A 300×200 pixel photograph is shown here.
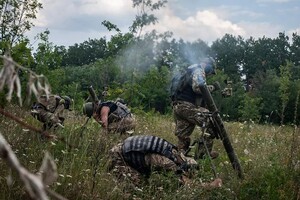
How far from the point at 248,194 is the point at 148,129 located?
4.44m

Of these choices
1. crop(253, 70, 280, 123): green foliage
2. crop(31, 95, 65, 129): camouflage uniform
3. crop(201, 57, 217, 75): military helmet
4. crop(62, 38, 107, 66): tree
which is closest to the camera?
crop(31, 95, 65, 129): camouflage uniform

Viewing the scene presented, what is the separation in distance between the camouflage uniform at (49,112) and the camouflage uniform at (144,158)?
27.8 inches

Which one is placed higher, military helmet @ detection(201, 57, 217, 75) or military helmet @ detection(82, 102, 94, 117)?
military helmet @ detection(201, 57, 217, 75)

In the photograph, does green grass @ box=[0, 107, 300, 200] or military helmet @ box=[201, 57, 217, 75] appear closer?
green grass @ box=[0, 107, 300, 200]

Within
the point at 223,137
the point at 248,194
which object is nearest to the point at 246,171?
the point at 223,137

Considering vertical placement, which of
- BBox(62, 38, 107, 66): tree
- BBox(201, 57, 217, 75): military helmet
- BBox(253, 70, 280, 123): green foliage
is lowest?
BBox(201, 57, 217, 75): military helmet

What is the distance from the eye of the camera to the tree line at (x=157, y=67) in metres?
9.87

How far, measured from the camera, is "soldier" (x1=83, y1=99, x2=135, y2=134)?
271 inches

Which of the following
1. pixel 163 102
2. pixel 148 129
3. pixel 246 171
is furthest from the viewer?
pixel 163 102

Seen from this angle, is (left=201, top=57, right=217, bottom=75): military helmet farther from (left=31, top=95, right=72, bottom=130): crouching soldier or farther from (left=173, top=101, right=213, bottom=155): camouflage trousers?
(left=31, top=95, right=72, bottom=130): crouching soldier

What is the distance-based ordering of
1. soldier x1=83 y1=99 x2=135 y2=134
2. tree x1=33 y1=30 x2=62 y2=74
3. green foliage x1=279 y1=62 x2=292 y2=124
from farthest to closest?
tree x1=33 y1=30 x2=62 y2=74
soldier x1=83 y1=99 x2=135 y2=134
green foliage x1=279 y1=62 x2=292 y2=124

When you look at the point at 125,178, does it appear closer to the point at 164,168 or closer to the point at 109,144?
the point at 164,168

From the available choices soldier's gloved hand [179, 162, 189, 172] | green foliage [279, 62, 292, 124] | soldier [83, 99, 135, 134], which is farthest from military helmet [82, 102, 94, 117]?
green foliage [279, 62, 292, 124]

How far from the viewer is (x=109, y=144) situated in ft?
18.2
